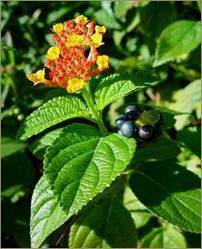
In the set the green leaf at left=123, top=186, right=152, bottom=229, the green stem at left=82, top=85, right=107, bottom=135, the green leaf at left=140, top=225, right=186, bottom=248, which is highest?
the green stem at left=82, top=85, right=107, bottom=135

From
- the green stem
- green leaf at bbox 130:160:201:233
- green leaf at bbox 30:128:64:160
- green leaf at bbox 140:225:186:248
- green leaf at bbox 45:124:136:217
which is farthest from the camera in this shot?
green leaf at bbox 140:225:186:248

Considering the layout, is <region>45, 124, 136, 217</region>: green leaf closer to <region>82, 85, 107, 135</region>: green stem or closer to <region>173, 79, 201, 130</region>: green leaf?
<region>82, 85, 107, 135</region>: green stem

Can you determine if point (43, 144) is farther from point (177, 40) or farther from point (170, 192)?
point (177, 40)

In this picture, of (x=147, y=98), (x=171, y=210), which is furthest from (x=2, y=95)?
(x=171, y=210)

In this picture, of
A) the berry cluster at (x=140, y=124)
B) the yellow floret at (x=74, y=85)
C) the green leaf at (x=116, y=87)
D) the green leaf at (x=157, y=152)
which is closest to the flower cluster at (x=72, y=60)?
the yellow floret at (x=74, y=85)

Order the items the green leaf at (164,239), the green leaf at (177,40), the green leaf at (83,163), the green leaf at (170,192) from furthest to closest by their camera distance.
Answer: the green leaf at (177,40)
the green leaf at (164,239)
the green leaf at (170,192)
the green leaf at (83,163)

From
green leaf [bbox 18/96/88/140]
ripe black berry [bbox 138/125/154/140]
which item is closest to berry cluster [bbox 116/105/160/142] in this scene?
ripe black berry [bbox 138/125/154/140]

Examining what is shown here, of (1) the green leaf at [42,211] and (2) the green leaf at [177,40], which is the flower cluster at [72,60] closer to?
(1) the green leaf at [42,211]
